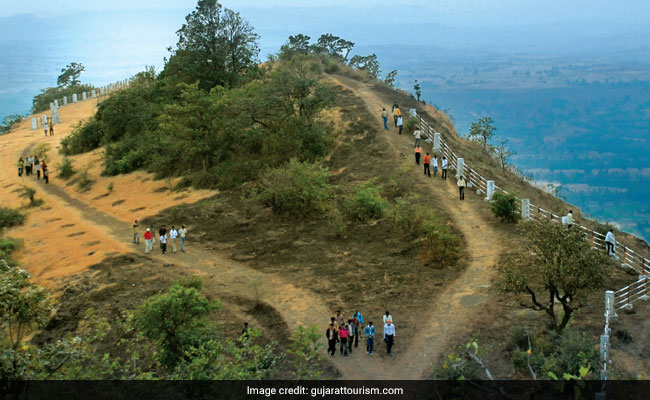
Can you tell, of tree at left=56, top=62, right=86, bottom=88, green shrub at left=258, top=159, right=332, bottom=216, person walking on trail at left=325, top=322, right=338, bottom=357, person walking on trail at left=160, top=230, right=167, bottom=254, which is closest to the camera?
person walking on trail at left=325, top=322, right=338, bottom=357

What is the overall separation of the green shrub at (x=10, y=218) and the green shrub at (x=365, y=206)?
1786cm

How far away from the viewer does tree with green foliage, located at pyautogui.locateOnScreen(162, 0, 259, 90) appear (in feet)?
140

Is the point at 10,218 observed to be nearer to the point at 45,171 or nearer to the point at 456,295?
the point at 45,171

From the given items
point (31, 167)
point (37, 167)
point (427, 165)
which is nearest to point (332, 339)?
point (427, 165)

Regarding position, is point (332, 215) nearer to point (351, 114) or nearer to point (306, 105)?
point (306, 105)

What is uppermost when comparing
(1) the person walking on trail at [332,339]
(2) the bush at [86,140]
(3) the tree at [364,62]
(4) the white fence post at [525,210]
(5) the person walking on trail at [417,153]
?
(3) the tree at [364,62]

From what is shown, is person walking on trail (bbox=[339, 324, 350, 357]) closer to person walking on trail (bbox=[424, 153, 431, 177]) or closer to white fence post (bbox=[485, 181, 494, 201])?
white fence post (bbox=[485, 181, 494, 201])

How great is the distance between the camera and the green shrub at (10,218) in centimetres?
3206

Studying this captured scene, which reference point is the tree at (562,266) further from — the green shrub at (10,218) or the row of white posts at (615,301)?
the green shrub at (10,218)

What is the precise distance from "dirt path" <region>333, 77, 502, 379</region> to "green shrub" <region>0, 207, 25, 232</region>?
19566mm

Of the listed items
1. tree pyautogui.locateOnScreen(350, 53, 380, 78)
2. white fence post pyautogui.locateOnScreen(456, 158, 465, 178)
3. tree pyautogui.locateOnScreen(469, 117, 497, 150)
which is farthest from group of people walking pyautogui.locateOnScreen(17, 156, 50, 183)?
tree pyautogui.locateOnScreen(350, 53, 380, 78)

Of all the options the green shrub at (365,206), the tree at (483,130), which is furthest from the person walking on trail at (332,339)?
the tree at (483,130)

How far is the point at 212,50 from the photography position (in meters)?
43.9

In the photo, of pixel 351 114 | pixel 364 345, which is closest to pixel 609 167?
pixel 351 114
